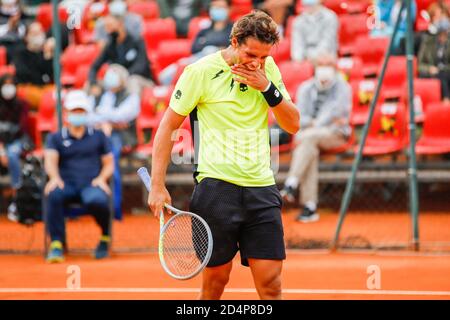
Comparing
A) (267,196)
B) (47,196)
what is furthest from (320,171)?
(267,196)

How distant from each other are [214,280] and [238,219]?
404mm

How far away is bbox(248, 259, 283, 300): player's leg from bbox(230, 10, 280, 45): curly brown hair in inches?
50.4

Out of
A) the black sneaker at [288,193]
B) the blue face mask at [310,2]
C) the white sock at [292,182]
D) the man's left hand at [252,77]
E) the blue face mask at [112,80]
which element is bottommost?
the black sneaker at [288,193]

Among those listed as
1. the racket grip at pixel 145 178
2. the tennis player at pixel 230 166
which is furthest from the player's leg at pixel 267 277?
the racket grip at pixel 145 178

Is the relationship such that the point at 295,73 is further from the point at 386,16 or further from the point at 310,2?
the point at 386,16

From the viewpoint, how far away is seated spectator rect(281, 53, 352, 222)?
475 inches

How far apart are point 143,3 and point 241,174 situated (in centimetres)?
1114

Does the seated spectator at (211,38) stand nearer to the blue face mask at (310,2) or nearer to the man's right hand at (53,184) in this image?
the blue face mask at (310,2)

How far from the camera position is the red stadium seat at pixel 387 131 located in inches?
493

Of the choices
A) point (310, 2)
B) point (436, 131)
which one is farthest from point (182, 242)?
point (310, 2)

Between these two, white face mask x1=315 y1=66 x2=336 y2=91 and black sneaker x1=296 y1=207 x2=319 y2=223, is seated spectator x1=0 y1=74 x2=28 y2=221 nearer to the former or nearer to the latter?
black sneaker x1=296 y1=207 x2=319 y2=223

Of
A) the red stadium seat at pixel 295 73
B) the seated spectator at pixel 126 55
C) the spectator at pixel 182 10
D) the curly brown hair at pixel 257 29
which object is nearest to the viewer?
the curly brown hair at pixel 257 29

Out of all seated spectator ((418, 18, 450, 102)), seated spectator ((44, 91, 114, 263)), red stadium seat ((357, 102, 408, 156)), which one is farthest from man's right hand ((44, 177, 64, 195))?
seated spectator ((418, 18, 450, 102))

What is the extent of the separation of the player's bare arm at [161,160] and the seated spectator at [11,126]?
7365mm
